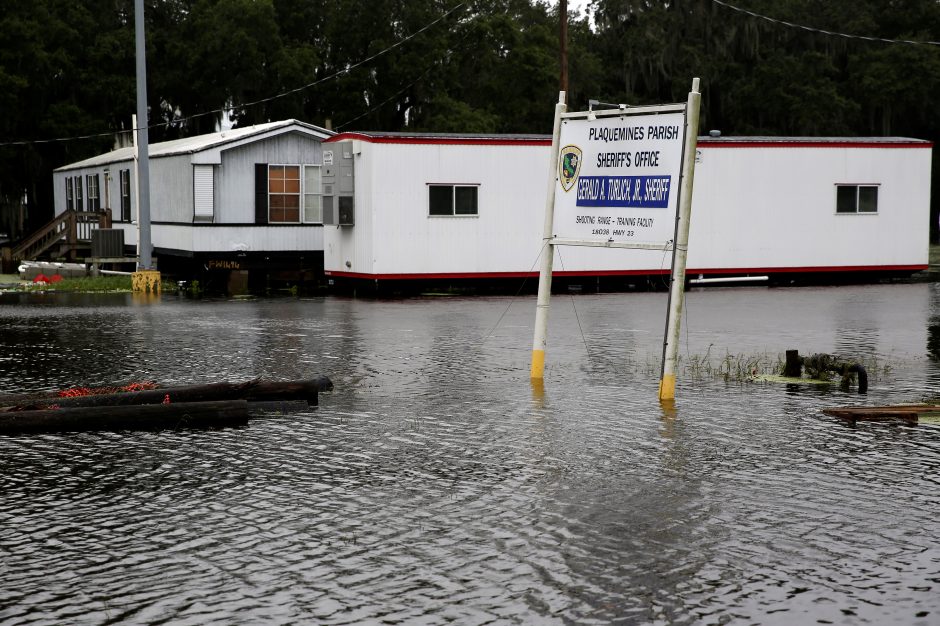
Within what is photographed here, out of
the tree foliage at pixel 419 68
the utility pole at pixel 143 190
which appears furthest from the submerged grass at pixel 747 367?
the tree foliage at pixel 419 68

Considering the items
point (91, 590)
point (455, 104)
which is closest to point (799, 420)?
point (91, 590)

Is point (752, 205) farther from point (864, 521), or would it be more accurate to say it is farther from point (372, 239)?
point (864, 521)

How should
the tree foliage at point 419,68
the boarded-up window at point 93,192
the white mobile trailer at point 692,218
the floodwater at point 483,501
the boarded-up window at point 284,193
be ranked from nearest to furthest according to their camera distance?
the floodwater at point 483,501 < the white mobile trailer at point 692,218 < the boarded-up window at point 284,193 < the boarded-up window at point 93,192 < the tree foliage at point 419,68

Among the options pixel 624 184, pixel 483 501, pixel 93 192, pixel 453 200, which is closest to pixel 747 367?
pixel 624 184

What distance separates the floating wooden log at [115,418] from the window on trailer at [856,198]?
24877 millimetres

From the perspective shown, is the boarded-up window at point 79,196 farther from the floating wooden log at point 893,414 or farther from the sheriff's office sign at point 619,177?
the floating wooden log at point 893,414

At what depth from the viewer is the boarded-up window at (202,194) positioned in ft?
108

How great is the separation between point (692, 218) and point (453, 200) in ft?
19.5

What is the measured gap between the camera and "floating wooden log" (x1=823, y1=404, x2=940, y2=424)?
1187 cm

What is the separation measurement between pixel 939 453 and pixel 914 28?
2452 inches

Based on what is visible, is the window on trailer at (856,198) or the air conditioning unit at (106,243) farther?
the air conditioning unit at (106,243)

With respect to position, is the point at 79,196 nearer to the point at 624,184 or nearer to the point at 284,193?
the point at 284,193

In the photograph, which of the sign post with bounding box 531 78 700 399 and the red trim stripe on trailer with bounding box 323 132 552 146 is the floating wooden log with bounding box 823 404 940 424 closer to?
the sign post with bounding box 531 78 700 399

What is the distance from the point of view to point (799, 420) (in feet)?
39.3
